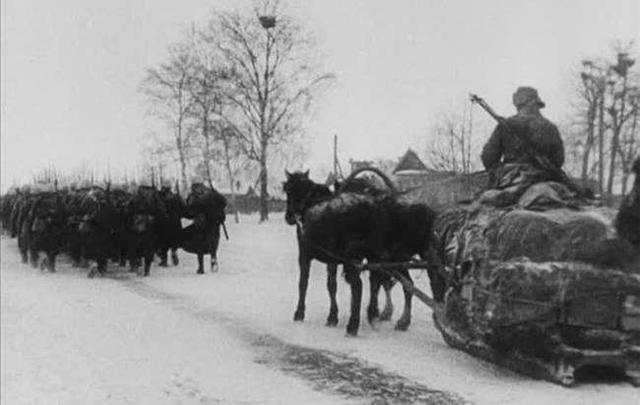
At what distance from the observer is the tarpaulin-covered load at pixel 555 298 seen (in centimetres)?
746

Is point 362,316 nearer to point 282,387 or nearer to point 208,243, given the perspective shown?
point 282,387

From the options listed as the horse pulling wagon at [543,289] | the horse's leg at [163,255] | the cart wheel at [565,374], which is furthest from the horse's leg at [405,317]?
the horse's leg at [163,255]

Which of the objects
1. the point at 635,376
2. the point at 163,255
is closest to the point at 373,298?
the point at 635,376

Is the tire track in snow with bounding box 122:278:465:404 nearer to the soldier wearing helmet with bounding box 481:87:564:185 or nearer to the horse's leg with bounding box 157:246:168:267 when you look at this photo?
the soldier wearing helmet with bounding box 481:87:564:185

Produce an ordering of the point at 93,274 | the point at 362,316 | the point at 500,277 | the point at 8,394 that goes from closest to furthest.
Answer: the point at 8,394 < the point at 500,277 < the point at 362,316 < the point at 93,274

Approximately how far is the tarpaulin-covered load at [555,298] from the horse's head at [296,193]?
3.93 meters

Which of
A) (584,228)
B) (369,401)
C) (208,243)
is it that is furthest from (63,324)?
(208,243)

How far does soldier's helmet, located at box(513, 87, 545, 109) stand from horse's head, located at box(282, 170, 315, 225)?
3100 millimetres

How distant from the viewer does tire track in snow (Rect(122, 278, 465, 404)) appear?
24.4 ft

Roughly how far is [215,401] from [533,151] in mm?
4545

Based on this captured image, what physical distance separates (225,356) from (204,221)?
10.4 meters

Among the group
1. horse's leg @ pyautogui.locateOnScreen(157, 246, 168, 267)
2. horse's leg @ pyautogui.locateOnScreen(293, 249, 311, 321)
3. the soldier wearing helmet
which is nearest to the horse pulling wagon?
the soldier wearing helmet

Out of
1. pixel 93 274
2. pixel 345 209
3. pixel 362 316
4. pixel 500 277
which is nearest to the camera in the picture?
pixel 500 277

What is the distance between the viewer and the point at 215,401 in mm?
7312
